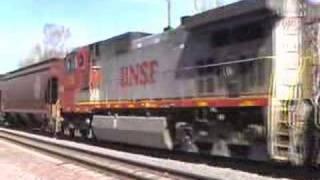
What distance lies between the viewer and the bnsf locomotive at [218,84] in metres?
11.0

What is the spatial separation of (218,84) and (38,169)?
4.45 meters

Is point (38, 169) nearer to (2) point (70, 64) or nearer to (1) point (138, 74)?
(1) point (138, 74)

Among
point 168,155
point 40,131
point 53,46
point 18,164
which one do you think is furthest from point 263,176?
point 53,46

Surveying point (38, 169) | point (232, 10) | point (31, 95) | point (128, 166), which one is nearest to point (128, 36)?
point (38, 169)

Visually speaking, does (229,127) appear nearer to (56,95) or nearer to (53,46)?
(56,95)

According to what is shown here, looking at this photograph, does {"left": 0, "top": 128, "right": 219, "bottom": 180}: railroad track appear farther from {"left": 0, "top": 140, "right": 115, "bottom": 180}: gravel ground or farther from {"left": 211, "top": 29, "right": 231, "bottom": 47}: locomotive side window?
{"left": 211, "top": 29, "right": 231, "bottom": 47}: locomotive side window

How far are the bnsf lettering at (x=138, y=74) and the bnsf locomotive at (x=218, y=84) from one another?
30 mm

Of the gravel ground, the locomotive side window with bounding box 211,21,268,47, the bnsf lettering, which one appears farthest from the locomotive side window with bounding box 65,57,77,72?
the locomotive side window with bounding box 211,21,268,47

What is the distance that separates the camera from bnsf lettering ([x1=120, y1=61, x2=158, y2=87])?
651 inches

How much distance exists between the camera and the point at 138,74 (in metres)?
17.4

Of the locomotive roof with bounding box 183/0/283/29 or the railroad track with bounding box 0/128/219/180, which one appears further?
the locomotive roof with bounding box 183/0/283/29

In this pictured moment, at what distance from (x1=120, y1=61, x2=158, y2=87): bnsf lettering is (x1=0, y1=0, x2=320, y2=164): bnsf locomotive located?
3cm

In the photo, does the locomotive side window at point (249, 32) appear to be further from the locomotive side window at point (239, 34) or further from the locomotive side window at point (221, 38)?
the locomotive side window at point (221, 38)

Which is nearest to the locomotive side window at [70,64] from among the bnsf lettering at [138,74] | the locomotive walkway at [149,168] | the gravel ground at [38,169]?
the bnsf lettering at [138,74]
